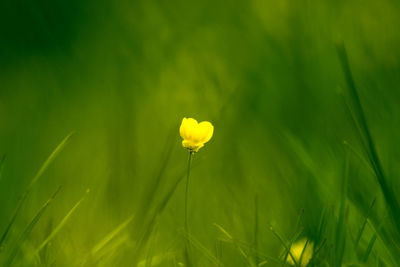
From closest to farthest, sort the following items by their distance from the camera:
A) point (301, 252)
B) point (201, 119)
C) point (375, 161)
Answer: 1. point (375, 161)
2. point (301, 252)
3. point (201, 119)

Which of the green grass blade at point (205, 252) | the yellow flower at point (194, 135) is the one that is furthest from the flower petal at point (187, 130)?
the green grass blade at point (205, 252)

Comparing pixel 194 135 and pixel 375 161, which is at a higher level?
pixel 194 135

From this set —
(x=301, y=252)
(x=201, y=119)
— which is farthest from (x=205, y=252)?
(x=201, y=119)

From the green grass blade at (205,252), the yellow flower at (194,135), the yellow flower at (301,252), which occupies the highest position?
the yellow flower at (194,135)

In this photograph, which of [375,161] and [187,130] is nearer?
[375,161]

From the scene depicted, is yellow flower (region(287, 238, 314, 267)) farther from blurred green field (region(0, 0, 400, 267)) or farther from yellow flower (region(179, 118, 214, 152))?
yellow flower (region(179, 118, 214, 152))

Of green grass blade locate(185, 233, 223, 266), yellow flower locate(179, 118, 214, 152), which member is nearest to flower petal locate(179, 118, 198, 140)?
yellow flower locate(179, 118, 214, 152)

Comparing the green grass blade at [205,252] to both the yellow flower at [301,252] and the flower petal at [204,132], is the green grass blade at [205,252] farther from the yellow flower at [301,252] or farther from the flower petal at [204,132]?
the flower petal at [204,132]

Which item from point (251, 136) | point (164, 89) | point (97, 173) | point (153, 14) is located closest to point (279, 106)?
point (251, 136)

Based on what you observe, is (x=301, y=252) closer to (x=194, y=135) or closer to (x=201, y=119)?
(x=194, y=135)
